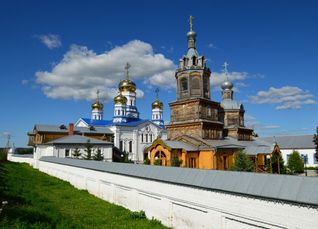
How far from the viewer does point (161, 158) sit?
26766 mm

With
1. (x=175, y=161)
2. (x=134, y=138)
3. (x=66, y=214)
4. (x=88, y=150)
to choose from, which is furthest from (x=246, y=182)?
(x=134, y=138)

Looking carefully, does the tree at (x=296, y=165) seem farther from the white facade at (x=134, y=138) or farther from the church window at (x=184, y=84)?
the white facade at (x=134, y=138)

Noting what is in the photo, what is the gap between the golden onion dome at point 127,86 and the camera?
2438 inches

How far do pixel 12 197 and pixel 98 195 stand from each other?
440 centimetres

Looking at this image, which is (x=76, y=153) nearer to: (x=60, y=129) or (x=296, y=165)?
(x=60, y=129)

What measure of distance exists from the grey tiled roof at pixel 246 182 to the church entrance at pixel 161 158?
14.6 meters

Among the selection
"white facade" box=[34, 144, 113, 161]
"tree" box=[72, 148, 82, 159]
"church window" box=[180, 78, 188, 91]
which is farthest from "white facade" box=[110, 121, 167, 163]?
"church window" box=[180, 78, 188, 91]

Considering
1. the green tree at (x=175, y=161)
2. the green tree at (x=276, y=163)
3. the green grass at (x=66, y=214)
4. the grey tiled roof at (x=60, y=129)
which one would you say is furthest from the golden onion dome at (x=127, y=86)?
the green grass at (x=66, y=214)

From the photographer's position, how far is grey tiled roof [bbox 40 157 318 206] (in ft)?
A: 20.8

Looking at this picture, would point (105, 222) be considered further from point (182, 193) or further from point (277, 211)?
point (277, 211)

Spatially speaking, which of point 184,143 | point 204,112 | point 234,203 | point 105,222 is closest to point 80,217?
point 105,222

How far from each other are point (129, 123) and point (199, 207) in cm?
4437

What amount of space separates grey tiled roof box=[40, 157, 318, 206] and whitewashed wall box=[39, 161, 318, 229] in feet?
0.59

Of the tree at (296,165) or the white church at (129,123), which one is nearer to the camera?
the tree at (296,165)
